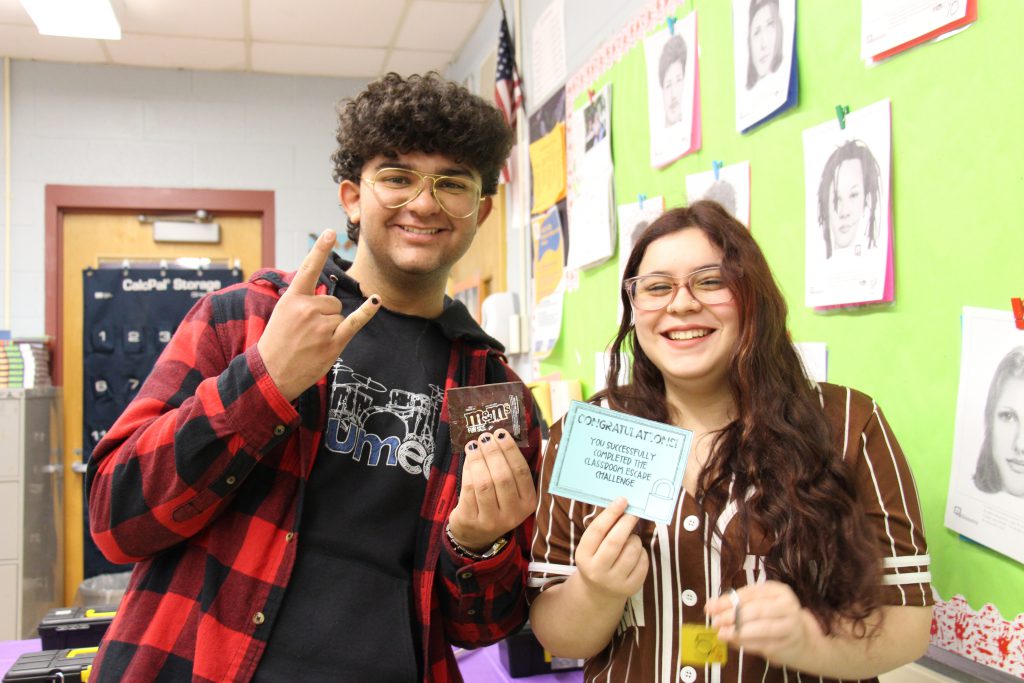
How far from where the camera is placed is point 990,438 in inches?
40.6

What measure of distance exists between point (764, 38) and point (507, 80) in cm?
170

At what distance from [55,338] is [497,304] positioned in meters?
2.61

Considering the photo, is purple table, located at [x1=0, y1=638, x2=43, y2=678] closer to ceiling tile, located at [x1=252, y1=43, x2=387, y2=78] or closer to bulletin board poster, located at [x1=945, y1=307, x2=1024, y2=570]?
bulletin board poster, located at [x1=945, y1=307, x2=1024, y2=570]

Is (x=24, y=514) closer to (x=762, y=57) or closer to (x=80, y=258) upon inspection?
(x=80, y=258)

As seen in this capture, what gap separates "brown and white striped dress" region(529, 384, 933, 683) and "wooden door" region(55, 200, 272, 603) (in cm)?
391

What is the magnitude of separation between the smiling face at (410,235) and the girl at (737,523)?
0.32 metres

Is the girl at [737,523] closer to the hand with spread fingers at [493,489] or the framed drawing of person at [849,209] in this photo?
the hand with spread fingers at [493,489]

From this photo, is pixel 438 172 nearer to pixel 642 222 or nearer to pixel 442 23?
pixel 642 222

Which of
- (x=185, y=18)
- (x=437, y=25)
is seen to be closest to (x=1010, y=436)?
(x=437, y=25)

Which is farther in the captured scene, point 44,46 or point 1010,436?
point 44,46

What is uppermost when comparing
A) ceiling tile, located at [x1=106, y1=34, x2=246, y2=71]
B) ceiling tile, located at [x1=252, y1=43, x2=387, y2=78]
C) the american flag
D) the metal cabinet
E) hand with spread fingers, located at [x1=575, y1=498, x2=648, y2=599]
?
ceiling tile, located at [x1=252, y1=43, x2=387, y2=78]

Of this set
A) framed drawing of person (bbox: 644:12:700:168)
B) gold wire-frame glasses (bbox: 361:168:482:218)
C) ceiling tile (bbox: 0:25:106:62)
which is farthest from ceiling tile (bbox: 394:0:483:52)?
gold wire-frame glasses (bbox: 361:168:482:218)

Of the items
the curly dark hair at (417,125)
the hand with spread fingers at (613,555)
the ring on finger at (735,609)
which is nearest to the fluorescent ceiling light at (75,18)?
the curly dark hair at (417,125)

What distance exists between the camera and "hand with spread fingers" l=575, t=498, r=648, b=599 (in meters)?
1.00
